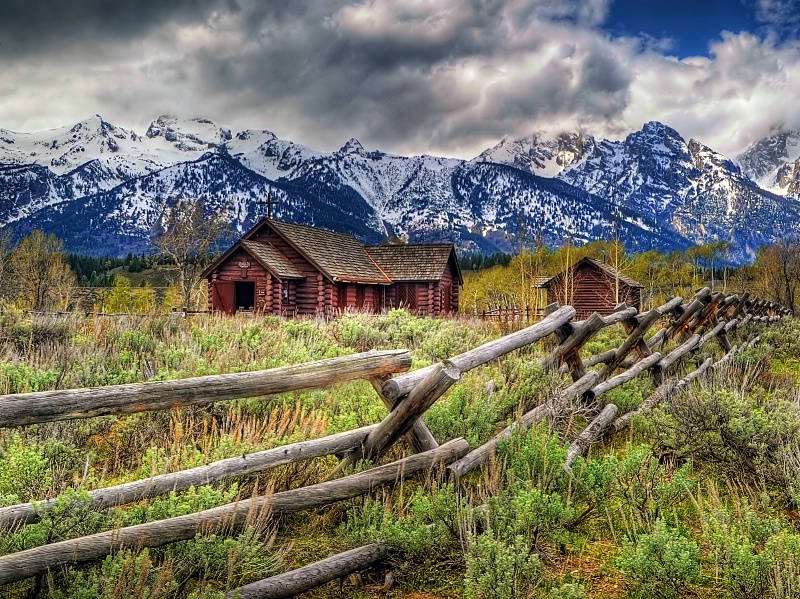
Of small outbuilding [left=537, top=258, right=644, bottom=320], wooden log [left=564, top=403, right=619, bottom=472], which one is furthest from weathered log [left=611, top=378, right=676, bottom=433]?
small outbuilding [left=537, top=258, right=644, bottom=320]

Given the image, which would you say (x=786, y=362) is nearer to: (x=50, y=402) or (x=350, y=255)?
(x=50, y=402)

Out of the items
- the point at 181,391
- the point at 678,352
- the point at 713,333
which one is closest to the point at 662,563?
the point at 181,391

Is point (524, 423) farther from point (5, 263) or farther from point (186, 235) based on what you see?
point (5, 263)

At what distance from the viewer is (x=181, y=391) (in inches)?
102

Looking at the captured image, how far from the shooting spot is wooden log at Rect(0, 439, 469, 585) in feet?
7.27

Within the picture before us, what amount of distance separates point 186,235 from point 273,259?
56.8 ft

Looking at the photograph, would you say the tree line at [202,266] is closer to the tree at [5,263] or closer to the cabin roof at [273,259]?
the tree at [5,263]

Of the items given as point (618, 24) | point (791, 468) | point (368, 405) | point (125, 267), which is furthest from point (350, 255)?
point (125, 267)

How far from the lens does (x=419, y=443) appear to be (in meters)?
3.69

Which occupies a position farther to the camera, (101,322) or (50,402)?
(101,322)

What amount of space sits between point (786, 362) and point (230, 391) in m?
13.3

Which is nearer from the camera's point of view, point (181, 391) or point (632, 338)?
point (181, 391)

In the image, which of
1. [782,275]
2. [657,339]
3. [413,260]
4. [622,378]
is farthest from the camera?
[782,275]

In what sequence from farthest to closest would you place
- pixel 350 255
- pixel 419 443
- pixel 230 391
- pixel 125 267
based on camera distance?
pixel 125 267 → pixel 350 255 → pixel 419 443 → pixel 230 391
